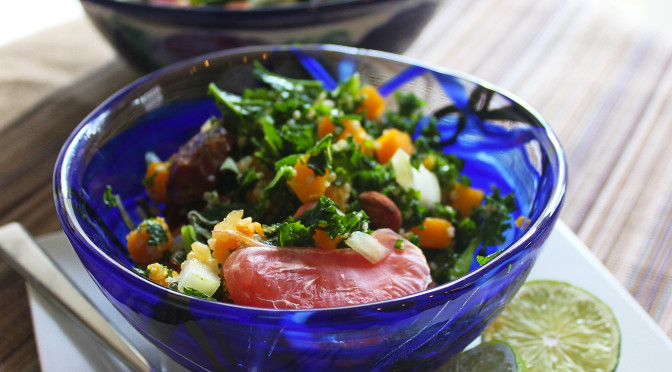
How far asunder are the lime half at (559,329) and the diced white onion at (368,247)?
41 centimetres

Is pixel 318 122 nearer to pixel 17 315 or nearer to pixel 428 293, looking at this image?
pixel 428 293

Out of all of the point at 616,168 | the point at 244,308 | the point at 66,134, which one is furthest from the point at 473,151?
the point at 66,134

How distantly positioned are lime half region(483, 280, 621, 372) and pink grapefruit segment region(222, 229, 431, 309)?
360 millimetres

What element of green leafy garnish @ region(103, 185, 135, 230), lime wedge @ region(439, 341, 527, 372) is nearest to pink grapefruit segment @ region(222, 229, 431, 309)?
lime wedge @ region(439, 341, 527, 372)

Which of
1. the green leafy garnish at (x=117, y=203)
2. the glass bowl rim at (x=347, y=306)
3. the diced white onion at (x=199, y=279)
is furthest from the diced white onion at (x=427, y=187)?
the green leafy garnish at (x=117, y=203)

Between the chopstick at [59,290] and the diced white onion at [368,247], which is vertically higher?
the diced white onion at [368,247]

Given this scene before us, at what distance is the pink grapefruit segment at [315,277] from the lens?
1.11 metres

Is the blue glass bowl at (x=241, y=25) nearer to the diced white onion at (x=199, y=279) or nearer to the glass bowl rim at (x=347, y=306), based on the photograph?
the glass bowl rim at (x=347, y=306)

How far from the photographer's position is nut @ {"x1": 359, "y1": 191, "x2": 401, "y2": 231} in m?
1.39

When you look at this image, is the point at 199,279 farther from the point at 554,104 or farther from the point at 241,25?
the point at 554,104

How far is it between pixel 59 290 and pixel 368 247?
0.85m

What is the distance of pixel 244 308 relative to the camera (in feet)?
3.27

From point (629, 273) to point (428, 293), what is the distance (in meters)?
1.08

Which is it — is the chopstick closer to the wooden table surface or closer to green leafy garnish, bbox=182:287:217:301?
the wooden table surface
